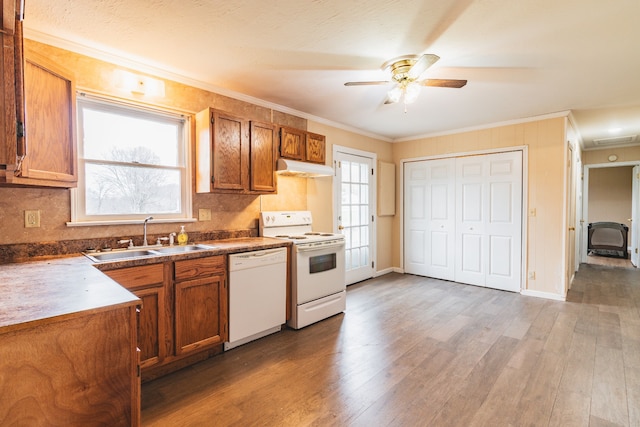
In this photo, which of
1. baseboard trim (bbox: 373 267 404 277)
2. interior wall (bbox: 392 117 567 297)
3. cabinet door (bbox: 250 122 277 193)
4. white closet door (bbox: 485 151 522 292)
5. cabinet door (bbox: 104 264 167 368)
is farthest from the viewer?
baseboard trim (bbox: 373 267 404 277)

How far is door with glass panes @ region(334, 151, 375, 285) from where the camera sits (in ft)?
15.1

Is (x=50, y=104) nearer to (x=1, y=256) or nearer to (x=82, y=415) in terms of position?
(x=1, y=256)

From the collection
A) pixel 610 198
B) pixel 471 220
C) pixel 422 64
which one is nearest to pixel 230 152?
pixel 422 64

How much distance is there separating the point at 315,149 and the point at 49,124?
8.15ft

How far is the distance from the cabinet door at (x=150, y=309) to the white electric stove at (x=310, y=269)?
1.25 metres

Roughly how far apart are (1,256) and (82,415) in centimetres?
165

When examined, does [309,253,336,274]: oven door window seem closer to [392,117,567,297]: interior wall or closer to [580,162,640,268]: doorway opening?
[392,117,567,297]: interior wall

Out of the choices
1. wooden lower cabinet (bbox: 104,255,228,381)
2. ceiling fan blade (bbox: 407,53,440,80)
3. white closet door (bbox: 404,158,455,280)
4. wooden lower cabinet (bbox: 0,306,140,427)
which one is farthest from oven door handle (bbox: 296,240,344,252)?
white closet door (bbox: 404,158,455,280)

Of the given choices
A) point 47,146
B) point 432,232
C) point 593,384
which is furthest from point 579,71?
point 47,146

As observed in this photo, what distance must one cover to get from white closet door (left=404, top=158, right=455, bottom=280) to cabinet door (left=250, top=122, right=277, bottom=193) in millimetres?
2977

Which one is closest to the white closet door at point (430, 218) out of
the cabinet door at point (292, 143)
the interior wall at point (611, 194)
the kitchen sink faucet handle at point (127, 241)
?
the cabinet door at point (292, 143)

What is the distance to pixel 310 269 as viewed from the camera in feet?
10.5

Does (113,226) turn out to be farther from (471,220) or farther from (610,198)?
(610,198)

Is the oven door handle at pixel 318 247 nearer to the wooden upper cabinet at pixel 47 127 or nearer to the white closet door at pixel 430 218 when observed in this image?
the wooden upper cabinet at pixel 47 127
